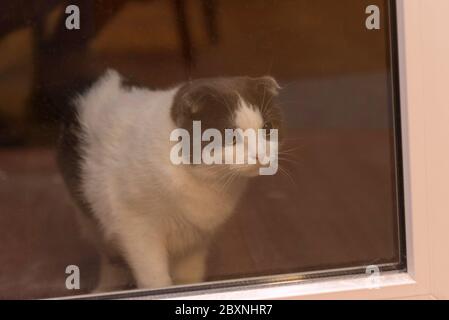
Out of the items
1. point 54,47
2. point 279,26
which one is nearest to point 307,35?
point 279,26

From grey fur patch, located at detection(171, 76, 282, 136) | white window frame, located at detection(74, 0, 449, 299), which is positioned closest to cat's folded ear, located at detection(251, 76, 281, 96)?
grey fur patch, located at detection(171, 76, 282, 136)

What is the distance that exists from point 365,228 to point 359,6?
41cm

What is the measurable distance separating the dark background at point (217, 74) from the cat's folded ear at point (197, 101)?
7 centimetres

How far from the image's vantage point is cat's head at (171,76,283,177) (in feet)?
2.77

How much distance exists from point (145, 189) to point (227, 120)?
0.19 meters

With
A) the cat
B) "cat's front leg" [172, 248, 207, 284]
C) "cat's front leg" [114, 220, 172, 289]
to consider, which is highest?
the cat

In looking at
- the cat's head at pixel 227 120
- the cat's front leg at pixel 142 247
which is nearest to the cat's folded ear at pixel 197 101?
the cat's head at pixel 227 120

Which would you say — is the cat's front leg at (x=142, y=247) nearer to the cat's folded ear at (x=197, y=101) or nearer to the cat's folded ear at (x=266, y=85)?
the cat's folded ear at (x=197, y=101)

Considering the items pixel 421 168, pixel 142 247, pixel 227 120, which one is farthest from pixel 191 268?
pixel 421 168

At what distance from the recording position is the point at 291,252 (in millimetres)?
943

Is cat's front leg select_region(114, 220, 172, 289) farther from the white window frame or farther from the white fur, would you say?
the white window frame

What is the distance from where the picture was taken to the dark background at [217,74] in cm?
89

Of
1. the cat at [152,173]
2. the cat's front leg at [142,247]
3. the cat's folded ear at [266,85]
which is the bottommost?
the cat's front leg at [142,247]
